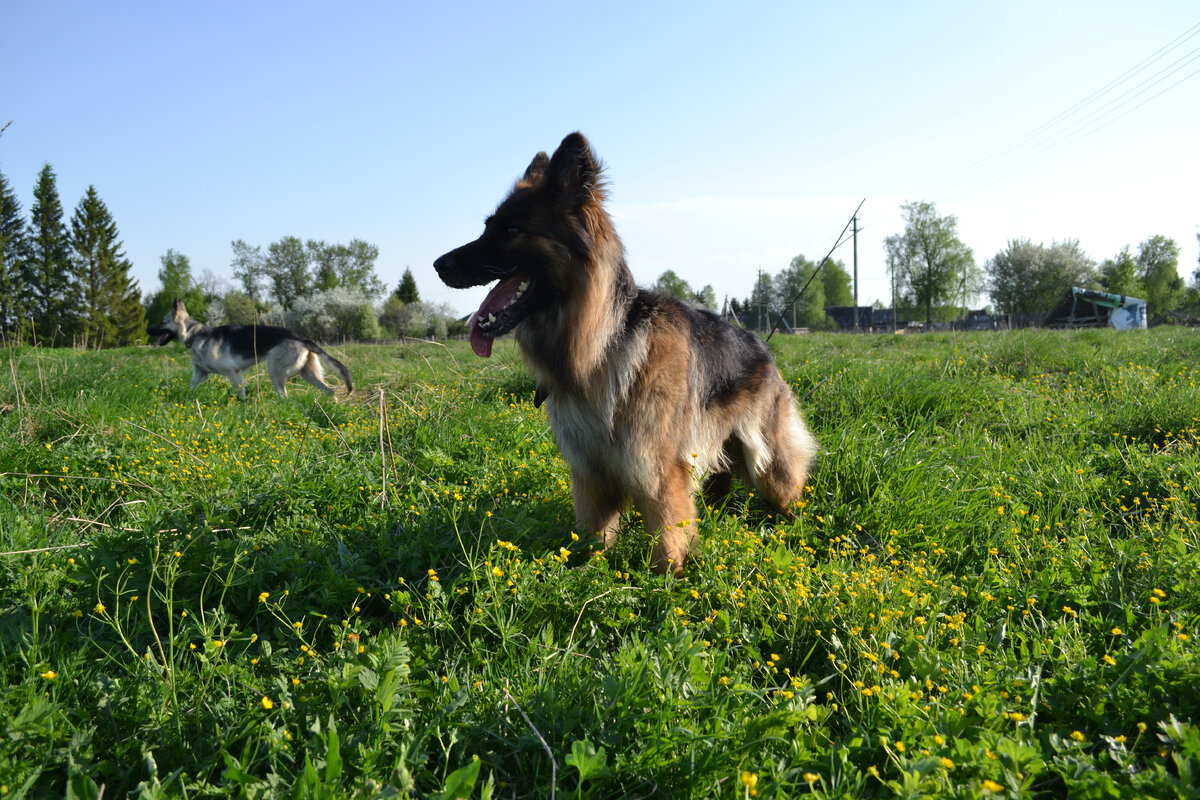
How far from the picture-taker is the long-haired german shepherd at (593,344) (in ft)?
9.45

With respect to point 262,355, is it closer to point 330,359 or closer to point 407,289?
point 330,359

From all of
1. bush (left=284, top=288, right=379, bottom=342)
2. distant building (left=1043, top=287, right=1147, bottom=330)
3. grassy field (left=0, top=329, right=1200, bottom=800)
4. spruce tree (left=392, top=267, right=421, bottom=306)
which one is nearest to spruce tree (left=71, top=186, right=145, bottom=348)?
bush (left=284, top=288, right=379, bottom=342)

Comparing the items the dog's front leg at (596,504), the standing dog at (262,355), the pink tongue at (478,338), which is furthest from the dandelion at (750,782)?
the standing dog at (262,355)

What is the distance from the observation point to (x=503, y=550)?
106 inches

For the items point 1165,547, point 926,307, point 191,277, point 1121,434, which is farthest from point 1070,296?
point 191,277

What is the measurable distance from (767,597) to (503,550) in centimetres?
119

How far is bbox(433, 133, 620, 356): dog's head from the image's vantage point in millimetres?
2865

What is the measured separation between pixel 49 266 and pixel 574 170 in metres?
53.3

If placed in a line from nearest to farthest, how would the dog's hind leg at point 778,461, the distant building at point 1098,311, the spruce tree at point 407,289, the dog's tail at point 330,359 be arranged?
the dog's hind leg at point 778,461
the dog's tail at point 330,359
the distant building at point 1098,311
the spruce tree at point 407,289

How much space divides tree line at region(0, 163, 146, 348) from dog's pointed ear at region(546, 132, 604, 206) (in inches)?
1811

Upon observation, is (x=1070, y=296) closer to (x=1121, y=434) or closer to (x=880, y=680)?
(x=1121, y=434)

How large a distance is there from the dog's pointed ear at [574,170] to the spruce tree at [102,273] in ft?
163

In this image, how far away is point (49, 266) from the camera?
40.2 meters

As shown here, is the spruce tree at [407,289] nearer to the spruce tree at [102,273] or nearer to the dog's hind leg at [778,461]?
the spruce tree at [102,273]
